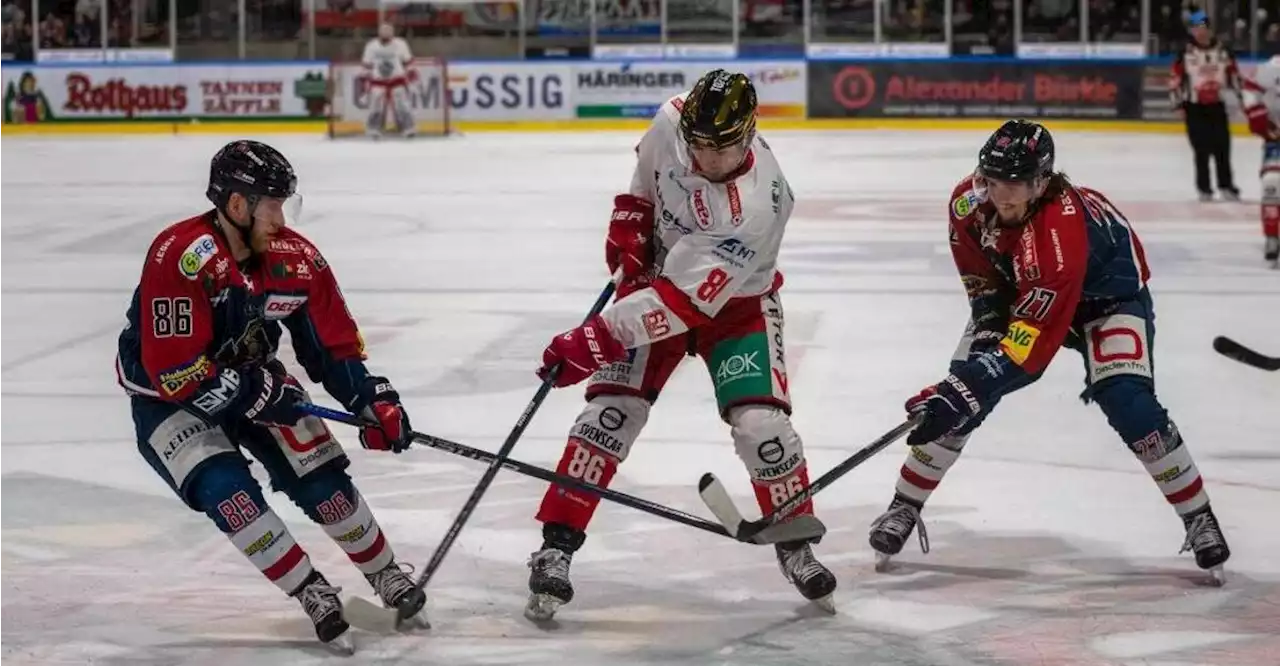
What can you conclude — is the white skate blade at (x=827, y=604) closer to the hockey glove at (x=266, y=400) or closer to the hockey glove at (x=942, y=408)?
the hockey glove at (x=942, y=408)

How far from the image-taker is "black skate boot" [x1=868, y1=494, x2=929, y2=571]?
13.3ft

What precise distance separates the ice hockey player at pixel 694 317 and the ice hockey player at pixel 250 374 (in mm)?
384

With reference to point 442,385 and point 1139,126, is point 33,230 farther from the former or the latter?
point 1139,126

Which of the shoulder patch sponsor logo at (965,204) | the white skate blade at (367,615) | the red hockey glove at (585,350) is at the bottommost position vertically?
the white skate blade at (367,615)

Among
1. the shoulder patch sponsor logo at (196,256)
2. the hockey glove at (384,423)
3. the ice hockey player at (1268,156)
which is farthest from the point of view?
the ice hockey player at (1268,156)

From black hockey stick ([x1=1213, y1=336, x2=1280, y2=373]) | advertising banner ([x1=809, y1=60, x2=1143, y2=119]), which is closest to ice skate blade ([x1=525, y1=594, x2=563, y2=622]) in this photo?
black hockey stick ([x1=1213, y1=336, x2=1280, y2=373])

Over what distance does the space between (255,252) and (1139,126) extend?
1476 cm

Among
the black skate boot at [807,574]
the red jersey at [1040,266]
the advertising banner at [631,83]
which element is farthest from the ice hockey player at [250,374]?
the advertising banner at [631,83]

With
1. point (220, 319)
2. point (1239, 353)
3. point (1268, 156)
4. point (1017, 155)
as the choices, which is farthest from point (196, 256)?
point (1268, 156)

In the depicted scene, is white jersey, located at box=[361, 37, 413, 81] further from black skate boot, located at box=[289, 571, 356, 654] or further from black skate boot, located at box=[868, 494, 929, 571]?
black skate boot, located at box=[289, 571, 356, 654]

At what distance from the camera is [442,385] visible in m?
6.09

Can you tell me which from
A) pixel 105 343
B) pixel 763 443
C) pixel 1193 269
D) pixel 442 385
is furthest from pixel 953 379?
pixel 1193 269

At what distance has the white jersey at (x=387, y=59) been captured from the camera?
17.7 meters

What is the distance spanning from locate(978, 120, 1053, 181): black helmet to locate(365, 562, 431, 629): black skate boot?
1.33 meters
